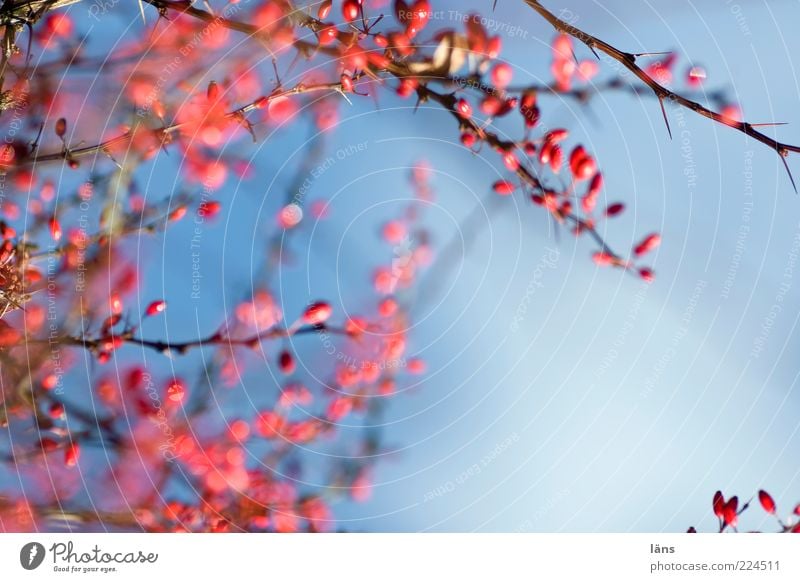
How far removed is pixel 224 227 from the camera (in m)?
0.85

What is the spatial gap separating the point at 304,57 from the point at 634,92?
44 cm

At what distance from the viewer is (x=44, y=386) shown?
872 mm

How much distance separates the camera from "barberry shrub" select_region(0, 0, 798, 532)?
0.85 m

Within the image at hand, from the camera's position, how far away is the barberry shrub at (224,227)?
847mm

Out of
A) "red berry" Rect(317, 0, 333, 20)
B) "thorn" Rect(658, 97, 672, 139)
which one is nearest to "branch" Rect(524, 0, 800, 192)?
"thorn" Rect(658, 97, 672, 139)

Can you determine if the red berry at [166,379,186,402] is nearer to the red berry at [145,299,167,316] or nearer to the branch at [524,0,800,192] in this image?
the red berry at [145,299,167,316]

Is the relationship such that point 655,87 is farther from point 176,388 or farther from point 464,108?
point 176,388

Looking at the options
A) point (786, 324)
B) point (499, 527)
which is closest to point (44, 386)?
point (499, 527)

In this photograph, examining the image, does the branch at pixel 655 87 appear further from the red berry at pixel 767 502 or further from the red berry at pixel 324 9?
the red berry at pixel 767 502

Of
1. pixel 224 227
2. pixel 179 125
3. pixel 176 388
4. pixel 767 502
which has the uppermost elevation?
pixel 179 125

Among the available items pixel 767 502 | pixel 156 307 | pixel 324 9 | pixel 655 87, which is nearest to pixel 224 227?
pixel 156 307

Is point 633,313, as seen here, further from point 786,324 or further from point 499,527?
point 499,527

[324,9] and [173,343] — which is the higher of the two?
[324,9]
